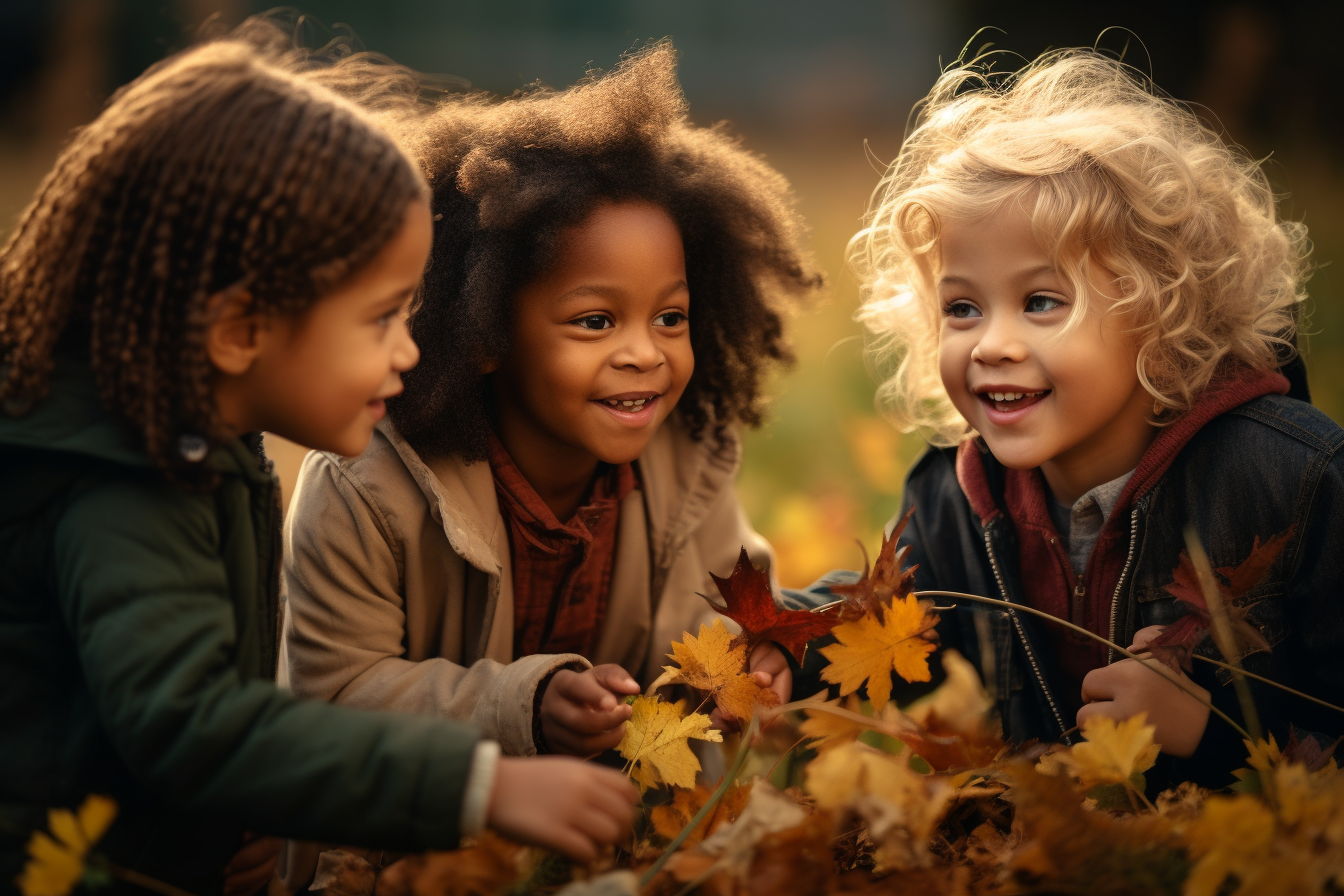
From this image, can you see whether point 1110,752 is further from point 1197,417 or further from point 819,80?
point 819,80

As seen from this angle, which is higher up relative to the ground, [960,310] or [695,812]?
[960,310]

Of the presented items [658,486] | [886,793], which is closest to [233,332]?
[886,793]

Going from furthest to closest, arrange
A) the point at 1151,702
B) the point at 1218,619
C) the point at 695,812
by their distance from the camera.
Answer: the point at 1151,702 < the point at 695,812 < the point at 1218,619

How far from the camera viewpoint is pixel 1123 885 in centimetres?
124

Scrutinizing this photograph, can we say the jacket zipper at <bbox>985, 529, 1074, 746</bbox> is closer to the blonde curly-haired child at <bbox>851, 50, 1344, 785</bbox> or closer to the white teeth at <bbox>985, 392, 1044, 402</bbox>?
the blonde curly-haired child at <bbox>851, 50, 1344, 785</bbox>

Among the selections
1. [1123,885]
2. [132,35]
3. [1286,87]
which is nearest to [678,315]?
[1123,885]

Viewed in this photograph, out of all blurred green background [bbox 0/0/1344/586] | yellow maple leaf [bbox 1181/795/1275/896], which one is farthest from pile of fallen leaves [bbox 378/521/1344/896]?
blurred green background [bbox 0/0/1344/586]

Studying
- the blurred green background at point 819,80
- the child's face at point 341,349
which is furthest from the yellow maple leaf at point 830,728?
the blurred green background at point 819,80

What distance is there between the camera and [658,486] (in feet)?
7.30

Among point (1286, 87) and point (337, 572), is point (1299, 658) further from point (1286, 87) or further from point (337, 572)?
point (1286, 87)

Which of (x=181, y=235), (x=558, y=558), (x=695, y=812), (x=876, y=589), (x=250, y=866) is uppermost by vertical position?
(x=181, y=235)

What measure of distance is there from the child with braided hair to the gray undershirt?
1057 mm

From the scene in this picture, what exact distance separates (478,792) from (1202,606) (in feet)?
3.23

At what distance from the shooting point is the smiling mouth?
6.26 feet
